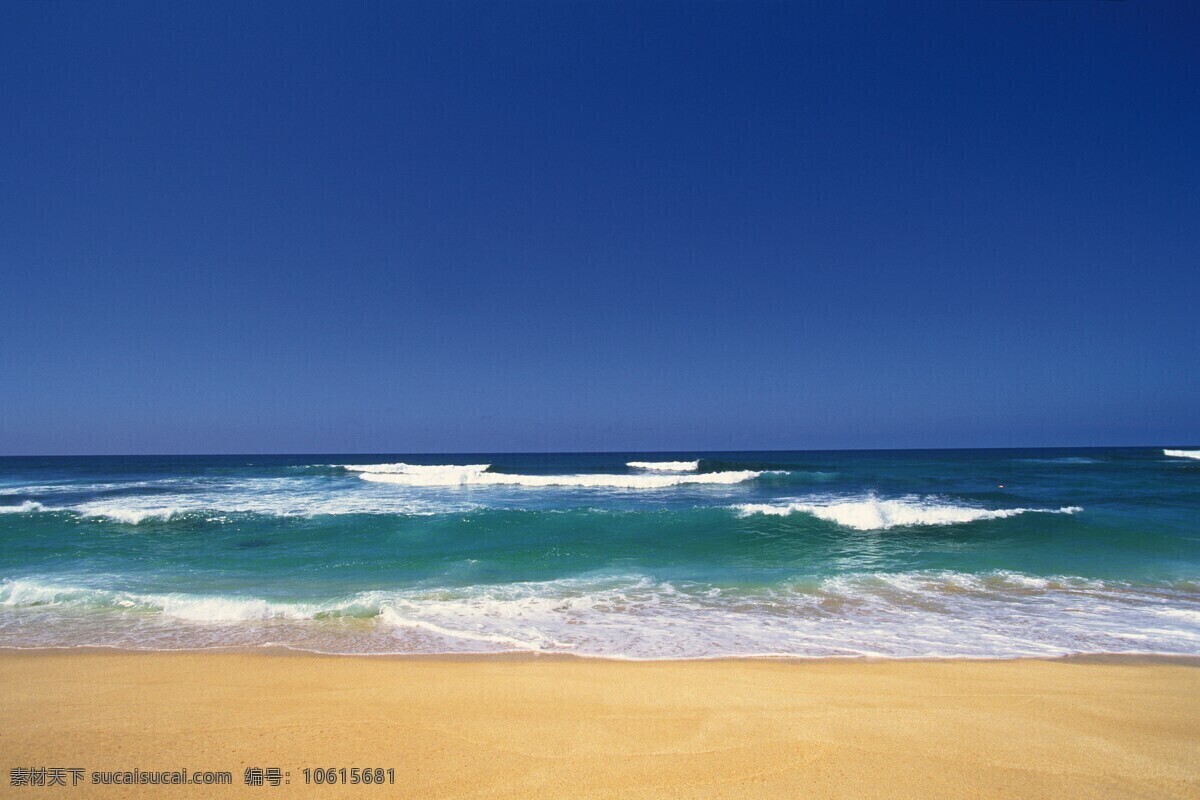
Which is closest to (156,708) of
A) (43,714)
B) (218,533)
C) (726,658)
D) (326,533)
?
(43,714)

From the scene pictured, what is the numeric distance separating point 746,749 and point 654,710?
2.68 ft

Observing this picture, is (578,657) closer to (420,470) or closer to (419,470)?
(420,470)

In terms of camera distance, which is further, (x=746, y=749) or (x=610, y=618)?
(x=610, y=618)

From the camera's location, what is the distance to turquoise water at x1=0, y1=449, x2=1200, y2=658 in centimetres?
646

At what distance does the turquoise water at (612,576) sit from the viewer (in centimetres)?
646

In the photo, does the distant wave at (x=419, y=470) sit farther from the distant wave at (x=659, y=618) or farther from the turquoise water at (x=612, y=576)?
the distant wave at (x=659, y=618)

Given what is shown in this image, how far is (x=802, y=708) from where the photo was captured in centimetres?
436

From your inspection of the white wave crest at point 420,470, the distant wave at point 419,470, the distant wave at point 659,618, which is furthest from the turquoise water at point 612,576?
the distant wave at point 419,470

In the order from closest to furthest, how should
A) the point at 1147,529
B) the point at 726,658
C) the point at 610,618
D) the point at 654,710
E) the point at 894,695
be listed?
the point at 654,710
the point at 894,695
the point at 726,658
the point at 610,618
the point at 1147,529

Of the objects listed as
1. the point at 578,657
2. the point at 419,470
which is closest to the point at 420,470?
the point at 419,470

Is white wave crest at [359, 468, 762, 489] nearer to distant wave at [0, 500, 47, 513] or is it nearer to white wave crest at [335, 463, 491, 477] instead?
white wave crest at [335, 463, 491, 477]

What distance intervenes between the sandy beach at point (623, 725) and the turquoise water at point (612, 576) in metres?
0.75

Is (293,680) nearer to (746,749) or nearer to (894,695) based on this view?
(746,749)

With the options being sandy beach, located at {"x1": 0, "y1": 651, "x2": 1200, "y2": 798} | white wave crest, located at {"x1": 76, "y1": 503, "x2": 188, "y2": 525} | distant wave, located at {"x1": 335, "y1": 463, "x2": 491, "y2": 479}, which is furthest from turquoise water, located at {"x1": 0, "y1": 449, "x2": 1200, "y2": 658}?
distant wave, located at {"x1": 335, "y1": 463, "x2": 491, "y2": 479}
